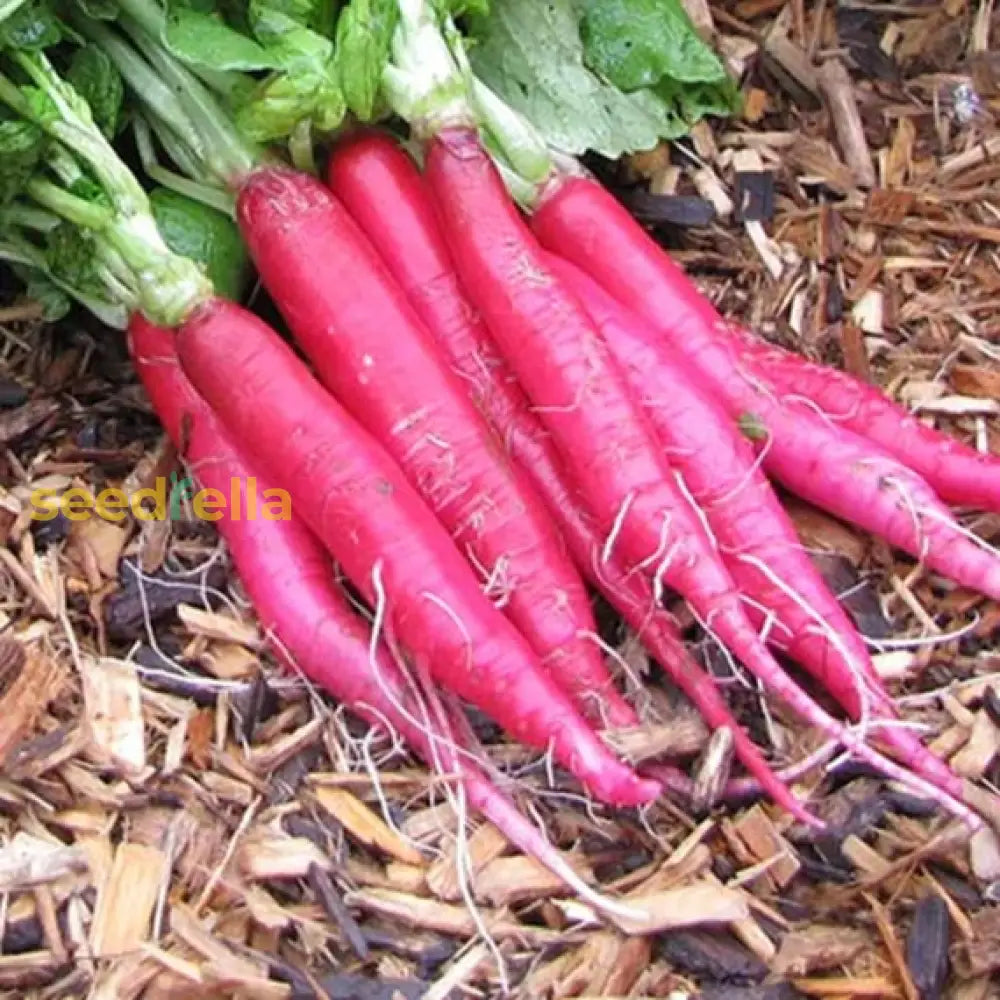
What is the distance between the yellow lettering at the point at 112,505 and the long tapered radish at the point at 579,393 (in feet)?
1.53

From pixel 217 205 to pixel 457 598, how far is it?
59cm

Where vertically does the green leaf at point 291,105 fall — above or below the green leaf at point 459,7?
above

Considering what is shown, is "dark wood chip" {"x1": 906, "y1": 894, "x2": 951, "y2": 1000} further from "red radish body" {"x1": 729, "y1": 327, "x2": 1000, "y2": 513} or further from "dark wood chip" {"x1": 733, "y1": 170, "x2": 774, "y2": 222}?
"dark wood chip" {"x1": 733, "y1": 170, "x2": 774, "y2": 222}

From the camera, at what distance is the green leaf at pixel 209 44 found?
1.94m

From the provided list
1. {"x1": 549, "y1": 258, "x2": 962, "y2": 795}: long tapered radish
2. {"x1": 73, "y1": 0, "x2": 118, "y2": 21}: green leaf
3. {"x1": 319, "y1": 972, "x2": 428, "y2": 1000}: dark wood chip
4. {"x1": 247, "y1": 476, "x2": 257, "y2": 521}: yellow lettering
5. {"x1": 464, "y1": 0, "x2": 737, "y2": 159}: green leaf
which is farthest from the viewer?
{"x1": 464, "y1": 0, "x2": 737, "y2": 159}: green leaf

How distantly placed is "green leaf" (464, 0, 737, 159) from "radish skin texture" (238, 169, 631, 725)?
403 millimetres

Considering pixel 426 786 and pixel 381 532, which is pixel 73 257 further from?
pixel 426 786

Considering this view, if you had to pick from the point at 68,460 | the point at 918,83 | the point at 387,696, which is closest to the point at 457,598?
the point at 387,696

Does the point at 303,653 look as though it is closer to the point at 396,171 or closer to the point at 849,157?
the point at 396,171

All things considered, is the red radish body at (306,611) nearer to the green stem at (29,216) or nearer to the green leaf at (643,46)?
the green stem at (29,216)

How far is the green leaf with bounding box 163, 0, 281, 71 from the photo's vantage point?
6.36 feet

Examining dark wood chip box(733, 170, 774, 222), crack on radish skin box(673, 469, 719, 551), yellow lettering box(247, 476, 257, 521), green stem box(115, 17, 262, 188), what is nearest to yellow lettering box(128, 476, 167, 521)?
yellow lettering box(247, 476, 257, 521)

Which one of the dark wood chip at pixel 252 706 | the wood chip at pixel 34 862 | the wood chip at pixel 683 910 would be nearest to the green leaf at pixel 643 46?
the dark wood chip at pixel 252 706

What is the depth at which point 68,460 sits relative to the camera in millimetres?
2117
